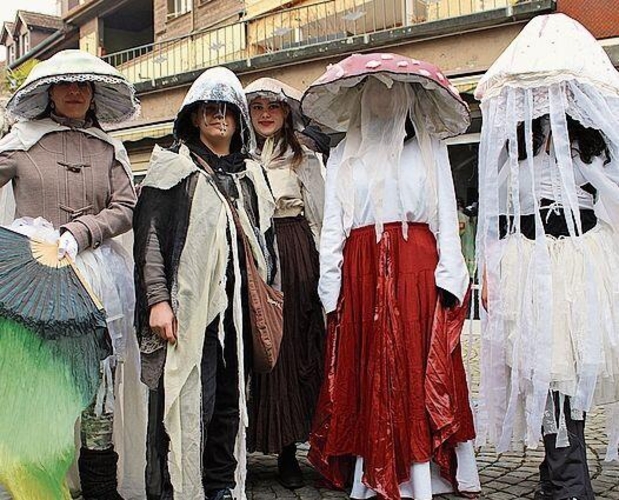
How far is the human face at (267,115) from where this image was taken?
12.7 feet

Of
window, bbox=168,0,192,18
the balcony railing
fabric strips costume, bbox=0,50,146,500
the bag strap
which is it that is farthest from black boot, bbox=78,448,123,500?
window, bbox=168,0,192,18

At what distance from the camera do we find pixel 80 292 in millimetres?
2771

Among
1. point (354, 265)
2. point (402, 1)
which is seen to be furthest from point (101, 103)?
point (402, 1)

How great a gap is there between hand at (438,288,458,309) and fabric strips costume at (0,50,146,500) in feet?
4.42

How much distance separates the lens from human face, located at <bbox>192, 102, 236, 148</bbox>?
3.08 m

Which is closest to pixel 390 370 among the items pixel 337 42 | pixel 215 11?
pixel 337 42

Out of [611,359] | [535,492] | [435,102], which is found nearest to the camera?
[611,359]

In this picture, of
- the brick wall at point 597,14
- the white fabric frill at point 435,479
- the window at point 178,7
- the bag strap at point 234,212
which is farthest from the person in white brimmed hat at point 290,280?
the window at point 178,7

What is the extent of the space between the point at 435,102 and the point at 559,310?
113 centimetres

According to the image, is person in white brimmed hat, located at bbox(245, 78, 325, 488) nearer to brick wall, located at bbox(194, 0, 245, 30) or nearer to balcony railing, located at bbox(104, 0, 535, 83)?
balcony railing, located at bbox(104, 0, 535, 83)

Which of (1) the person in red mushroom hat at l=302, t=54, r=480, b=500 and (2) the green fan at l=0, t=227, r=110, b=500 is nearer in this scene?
(2) the green fan at l=0, t=227, r=110, b=500

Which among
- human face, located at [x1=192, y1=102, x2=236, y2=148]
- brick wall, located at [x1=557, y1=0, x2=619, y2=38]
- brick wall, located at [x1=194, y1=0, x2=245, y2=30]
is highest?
brick wall, located at [x1=194, y1=0, x2=245, y2=30]

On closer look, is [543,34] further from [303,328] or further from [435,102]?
[303,328]

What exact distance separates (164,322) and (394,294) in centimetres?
108
